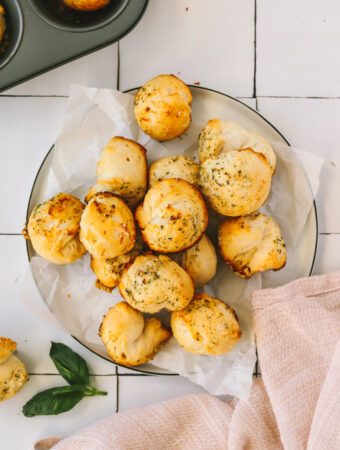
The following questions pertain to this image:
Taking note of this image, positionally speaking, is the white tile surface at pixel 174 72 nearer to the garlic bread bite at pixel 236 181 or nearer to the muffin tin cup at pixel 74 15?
the muffin tin cup at pixel 74 15

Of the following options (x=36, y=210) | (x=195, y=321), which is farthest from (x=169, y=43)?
(x=195, y=321)

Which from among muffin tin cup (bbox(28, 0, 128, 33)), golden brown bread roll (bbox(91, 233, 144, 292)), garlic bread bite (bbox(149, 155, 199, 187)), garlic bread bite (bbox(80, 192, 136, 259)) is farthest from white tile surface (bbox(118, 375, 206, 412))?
muffin tin cup (bbox(28, 0, 128, 33))

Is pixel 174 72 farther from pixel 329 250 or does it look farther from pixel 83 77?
pixel 329 250

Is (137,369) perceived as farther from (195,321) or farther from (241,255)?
(241,255)

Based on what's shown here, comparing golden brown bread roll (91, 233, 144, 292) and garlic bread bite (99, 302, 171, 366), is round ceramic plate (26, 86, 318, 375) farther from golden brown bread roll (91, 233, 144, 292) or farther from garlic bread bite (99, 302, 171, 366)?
golden brown bread roll (91, 233, 144, 292)

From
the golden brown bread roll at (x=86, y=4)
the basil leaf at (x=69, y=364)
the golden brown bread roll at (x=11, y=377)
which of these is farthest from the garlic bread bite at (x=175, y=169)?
the golden brown bread roll at (x=11, y=377)

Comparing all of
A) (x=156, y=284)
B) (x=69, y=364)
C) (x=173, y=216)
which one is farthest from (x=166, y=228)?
(x=69, y=364)

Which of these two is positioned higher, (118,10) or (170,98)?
(118,10)
